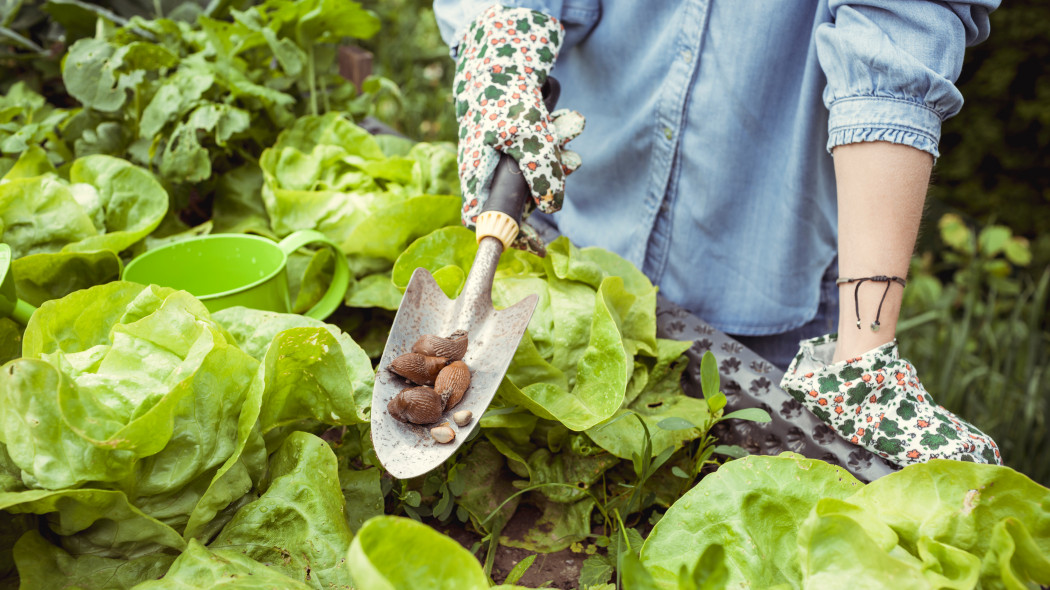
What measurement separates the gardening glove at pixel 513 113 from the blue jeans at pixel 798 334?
1.81ft

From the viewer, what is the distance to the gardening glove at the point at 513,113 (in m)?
0.91

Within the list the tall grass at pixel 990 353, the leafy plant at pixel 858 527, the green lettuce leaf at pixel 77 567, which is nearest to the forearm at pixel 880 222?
the leafy plant at pixel 858 527

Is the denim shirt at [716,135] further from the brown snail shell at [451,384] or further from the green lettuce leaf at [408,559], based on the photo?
the green lettuce leaf at [408,559]

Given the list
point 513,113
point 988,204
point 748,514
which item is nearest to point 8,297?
point 513,113

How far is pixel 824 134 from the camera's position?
1.07 meters

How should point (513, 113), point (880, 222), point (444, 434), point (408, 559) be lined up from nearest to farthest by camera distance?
point (408, 559), point (444, 434), point (880, 222), point (513, 113)

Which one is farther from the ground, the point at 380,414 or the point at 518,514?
the point at 380,414

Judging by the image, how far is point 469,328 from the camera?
842mm

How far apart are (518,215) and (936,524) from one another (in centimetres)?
57

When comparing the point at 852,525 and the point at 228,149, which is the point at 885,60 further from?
the point at 228,149

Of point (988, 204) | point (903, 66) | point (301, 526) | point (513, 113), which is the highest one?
point (903, 66)

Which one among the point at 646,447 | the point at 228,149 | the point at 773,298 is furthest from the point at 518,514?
the point at 228,149

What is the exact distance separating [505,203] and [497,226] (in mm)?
53

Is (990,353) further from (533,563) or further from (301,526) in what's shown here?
(301,526)
